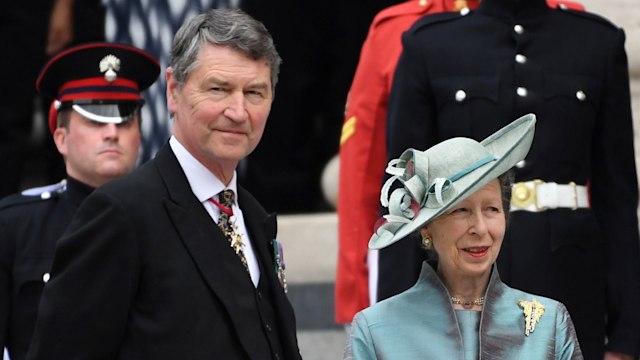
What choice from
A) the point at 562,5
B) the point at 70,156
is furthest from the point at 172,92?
the point at 562,5

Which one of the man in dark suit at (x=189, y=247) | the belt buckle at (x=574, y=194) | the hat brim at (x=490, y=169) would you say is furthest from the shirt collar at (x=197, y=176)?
the belt buckle at (x=574, y=194)

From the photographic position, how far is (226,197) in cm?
423

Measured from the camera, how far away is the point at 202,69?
413cm

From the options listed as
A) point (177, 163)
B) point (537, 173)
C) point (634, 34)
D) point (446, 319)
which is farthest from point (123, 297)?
point (634, 34)

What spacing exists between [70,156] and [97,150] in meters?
0.09

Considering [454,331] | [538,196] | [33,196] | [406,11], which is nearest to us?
[454,331]

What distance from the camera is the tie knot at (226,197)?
4.21m

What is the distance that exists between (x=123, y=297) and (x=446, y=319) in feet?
2.30

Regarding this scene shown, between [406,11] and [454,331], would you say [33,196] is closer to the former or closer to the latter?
[406,11]

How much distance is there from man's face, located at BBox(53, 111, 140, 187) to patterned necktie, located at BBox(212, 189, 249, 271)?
1.23m

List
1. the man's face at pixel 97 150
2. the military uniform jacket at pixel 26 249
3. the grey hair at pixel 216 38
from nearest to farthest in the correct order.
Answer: the grey hair at pixel 216 38, the military uniform jacket at pixel 26 249, the man's face at pixel 97 150

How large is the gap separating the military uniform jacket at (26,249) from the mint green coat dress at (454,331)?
1374 mm

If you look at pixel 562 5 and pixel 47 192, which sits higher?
pixel 562 5

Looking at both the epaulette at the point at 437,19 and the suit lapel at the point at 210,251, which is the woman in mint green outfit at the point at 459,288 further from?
the epaulette at the point at 437,19
